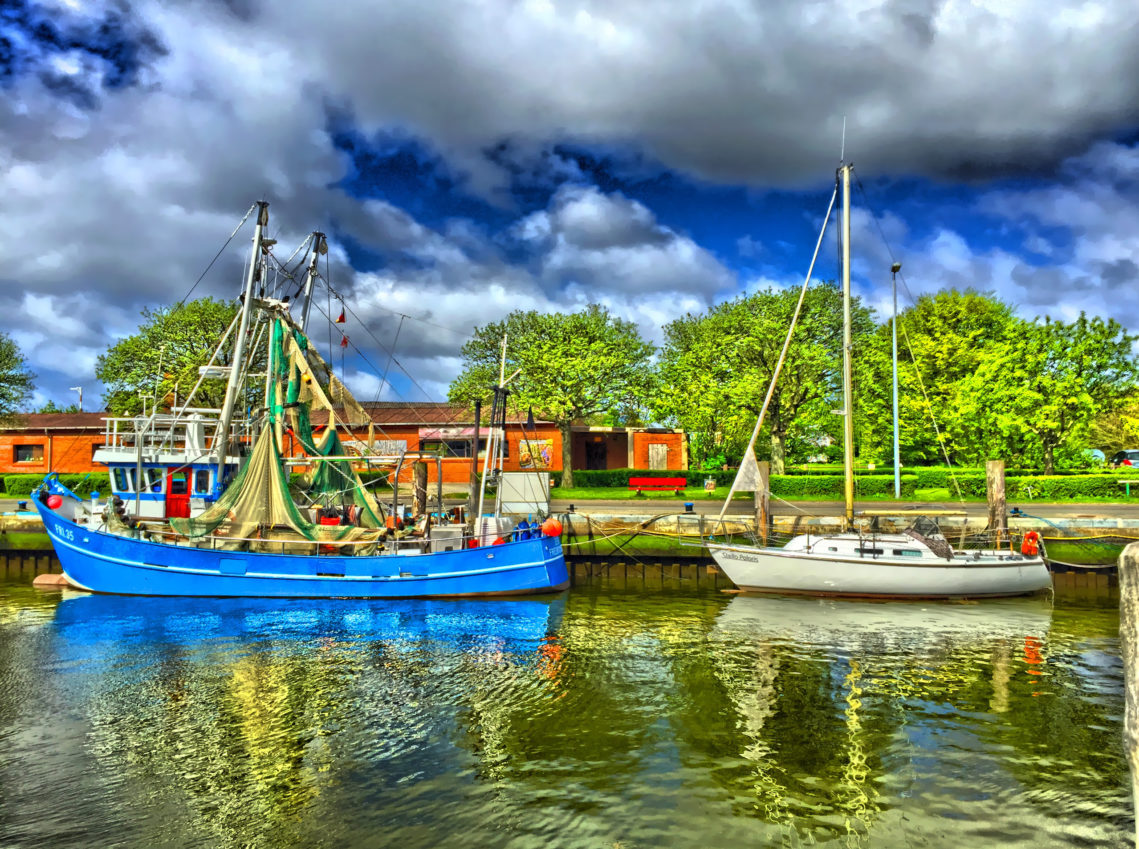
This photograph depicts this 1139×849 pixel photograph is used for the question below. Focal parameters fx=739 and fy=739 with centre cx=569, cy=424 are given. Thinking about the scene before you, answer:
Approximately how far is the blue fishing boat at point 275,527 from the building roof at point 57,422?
2877cm

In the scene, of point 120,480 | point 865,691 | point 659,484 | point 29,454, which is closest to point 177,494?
point 120,480

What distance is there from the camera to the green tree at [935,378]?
43188mm

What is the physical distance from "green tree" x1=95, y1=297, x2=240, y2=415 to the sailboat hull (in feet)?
124

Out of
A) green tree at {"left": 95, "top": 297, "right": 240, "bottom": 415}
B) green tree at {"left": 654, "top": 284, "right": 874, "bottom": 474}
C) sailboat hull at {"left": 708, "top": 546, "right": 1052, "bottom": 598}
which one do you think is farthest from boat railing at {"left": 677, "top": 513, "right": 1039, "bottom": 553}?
green tree at {"left": 95, "top": 297, "right": 240, "bottom": 415}

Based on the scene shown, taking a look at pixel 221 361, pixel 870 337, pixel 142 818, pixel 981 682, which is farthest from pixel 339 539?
pixel 870 337

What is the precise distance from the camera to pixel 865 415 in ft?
158

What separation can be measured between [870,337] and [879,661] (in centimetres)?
3839

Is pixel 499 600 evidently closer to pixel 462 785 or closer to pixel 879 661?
pixel 879 661

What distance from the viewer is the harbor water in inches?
355

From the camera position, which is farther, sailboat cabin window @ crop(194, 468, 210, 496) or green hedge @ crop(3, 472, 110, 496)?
green hedge @ crop(3, 472, 110, 496)

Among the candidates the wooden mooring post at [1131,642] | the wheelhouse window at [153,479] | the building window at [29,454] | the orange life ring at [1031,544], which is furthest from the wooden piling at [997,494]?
the building window at [29,454]

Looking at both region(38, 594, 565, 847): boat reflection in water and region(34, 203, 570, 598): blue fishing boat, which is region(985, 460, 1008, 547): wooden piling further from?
region(38, 594, 565, 847): boat reflection in water

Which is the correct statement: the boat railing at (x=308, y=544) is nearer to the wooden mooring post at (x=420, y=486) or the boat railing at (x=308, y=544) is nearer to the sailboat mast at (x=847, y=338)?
the wooden mooring post at (x=420, y=486)

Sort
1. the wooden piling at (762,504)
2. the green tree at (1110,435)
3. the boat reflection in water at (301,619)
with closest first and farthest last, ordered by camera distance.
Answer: the boat reflection in water at (301,619) < the wooden piling at (762,504) < the green tree at (1110,435)
